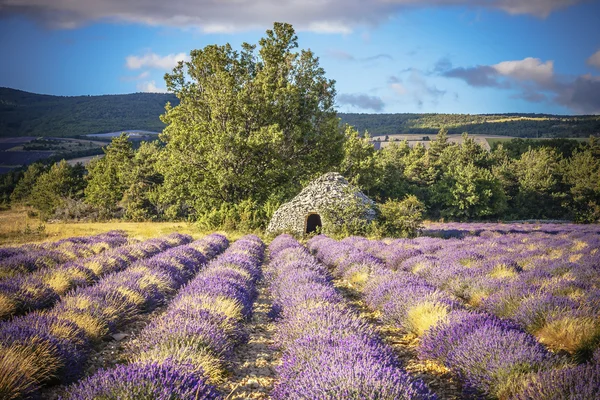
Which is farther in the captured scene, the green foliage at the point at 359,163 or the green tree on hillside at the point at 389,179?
the green tree on hillside at the point at 389,179

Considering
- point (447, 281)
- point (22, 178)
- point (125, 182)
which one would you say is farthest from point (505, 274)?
point (22, 178)

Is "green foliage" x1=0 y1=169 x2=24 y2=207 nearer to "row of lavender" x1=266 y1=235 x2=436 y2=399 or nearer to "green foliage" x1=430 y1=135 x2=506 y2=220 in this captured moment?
"green foliage" x1=430 y1=135 x2=506 y2=220

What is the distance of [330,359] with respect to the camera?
300 cm

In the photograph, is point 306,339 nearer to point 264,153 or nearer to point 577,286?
point 577,286

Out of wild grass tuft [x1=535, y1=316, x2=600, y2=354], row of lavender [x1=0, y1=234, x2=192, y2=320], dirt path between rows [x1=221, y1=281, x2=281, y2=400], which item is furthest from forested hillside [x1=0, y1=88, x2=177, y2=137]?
wild grass tuft [x1=535, y1=316, x2=600, y2=354]

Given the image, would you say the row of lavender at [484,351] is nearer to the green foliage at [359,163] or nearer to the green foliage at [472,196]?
the green foliage at [359,163]

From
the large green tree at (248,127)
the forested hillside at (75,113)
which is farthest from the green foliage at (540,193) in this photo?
the forested hillside at (75,113)

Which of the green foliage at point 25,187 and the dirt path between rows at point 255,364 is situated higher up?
the dirt path between rows at point 255,364

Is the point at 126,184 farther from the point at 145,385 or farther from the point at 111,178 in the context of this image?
the point at 145,385

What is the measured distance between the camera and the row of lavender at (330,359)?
8.19 feet

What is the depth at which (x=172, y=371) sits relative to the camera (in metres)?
2.75

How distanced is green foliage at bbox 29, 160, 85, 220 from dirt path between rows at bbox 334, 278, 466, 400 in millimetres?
47675

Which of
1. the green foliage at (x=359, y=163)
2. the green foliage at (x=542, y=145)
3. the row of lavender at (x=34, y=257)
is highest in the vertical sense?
the green foliage at (x=542, y=145)

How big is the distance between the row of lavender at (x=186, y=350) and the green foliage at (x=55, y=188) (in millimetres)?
45828
